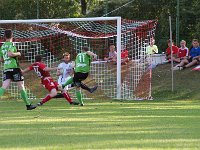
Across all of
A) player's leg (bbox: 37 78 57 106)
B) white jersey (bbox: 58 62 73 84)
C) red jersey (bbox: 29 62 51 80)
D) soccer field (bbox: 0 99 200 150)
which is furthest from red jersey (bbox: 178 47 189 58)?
red jersey (bbox: 29 62 51 80)

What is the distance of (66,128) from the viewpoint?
39.7 feet

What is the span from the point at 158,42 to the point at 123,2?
6.76 meters

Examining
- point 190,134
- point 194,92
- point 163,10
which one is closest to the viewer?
point 190,134

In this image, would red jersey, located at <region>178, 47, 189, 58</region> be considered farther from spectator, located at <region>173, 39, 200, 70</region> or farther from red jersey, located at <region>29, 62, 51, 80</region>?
red jersey, located at <region>29, 62, 51, 80</region>

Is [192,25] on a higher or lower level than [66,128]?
higher

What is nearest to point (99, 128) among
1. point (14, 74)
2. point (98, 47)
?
point (14, 74)

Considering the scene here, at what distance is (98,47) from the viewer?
2614 cm

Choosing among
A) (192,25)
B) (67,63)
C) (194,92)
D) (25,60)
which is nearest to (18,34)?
(25,60)

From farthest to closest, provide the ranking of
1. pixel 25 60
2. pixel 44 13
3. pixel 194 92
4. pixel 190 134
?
pixel 44 13 → pixel 25 60 → pixel 194 92 → pixel 190 134

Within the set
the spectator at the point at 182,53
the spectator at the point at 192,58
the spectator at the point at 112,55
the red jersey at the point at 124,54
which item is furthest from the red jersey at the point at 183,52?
the spectator at the point at 112,55

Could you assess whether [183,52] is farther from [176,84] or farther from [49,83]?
[49,83]

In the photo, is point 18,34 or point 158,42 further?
point 158,42

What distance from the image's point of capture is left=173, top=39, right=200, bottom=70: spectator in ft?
81.7

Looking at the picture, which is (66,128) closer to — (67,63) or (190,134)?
(190,134)
